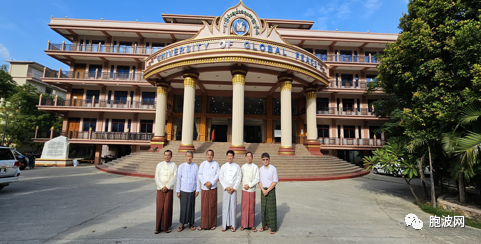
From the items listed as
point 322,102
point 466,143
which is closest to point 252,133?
point 322,102

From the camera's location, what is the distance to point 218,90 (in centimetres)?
2153

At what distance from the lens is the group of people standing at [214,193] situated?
431 cm

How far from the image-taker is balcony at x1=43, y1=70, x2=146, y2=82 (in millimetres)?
21719

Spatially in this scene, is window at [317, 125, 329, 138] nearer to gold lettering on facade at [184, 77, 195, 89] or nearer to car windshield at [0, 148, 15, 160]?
gold lettering on facade at [184, 77, 195, 89]

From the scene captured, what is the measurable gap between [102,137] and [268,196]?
21.6 m

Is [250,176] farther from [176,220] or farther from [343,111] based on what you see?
[343,111]

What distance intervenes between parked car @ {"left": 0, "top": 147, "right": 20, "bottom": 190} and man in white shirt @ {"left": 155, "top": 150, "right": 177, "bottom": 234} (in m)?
7.28

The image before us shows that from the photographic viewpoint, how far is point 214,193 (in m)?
4.40

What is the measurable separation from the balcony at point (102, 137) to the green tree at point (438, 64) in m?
20.6

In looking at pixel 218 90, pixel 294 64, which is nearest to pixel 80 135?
pixel 218 90

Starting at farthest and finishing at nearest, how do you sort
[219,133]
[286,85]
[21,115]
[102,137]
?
[21,115]
[219,133]
[102,137]
[286,85]

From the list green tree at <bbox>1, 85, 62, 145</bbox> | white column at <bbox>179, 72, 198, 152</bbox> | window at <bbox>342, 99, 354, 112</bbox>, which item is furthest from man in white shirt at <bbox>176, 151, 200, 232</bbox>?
green tree at <bbox>1, 85, 62, 145</bbox>

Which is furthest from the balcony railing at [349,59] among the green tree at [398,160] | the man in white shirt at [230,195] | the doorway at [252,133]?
the man in white shirt at [230,195]

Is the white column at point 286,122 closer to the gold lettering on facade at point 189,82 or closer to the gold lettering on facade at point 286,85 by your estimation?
the gold lettering on facade at point 286,85
